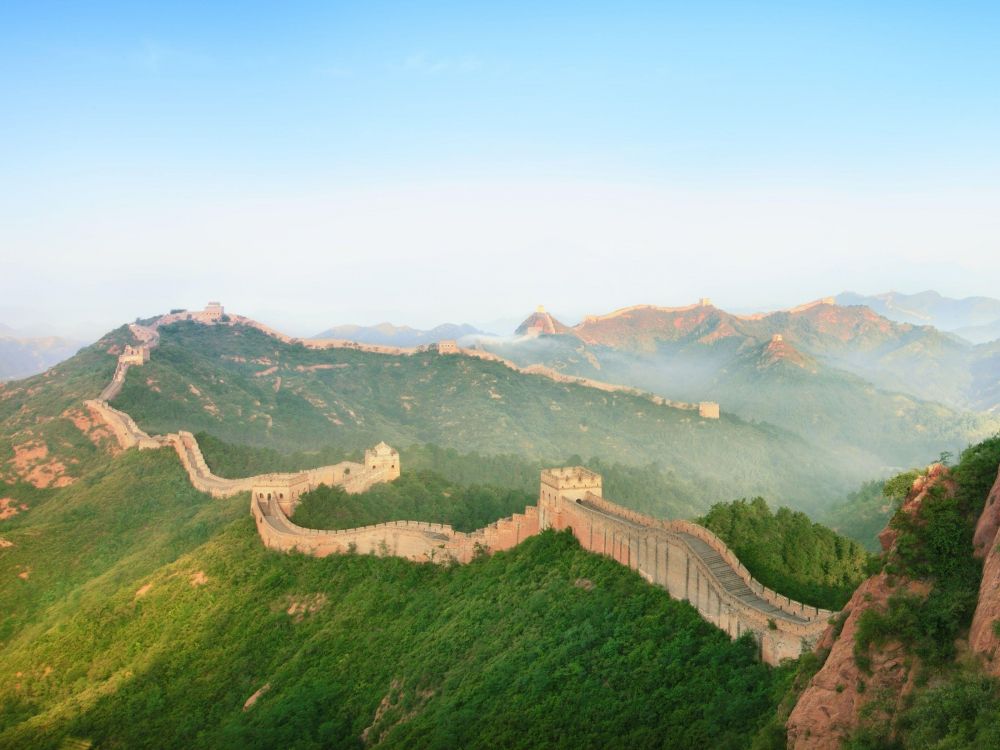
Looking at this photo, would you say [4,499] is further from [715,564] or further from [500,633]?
[715,564]

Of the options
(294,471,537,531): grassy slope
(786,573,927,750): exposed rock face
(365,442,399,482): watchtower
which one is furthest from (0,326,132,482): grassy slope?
(786,573,927,750): exposed rock face

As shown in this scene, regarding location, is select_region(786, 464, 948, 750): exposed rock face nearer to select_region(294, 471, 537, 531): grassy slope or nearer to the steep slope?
the steep slope

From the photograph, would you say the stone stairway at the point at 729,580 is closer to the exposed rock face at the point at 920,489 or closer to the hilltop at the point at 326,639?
the hilltop at the point at 326,639

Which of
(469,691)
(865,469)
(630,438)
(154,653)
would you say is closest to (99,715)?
(154,653)

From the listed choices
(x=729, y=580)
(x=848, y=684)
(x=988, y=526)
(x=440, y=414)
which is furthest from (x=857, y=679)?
(x=440, y=414)

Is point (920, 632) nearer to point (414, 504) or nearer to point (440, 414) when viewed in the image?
point (414, 504)
